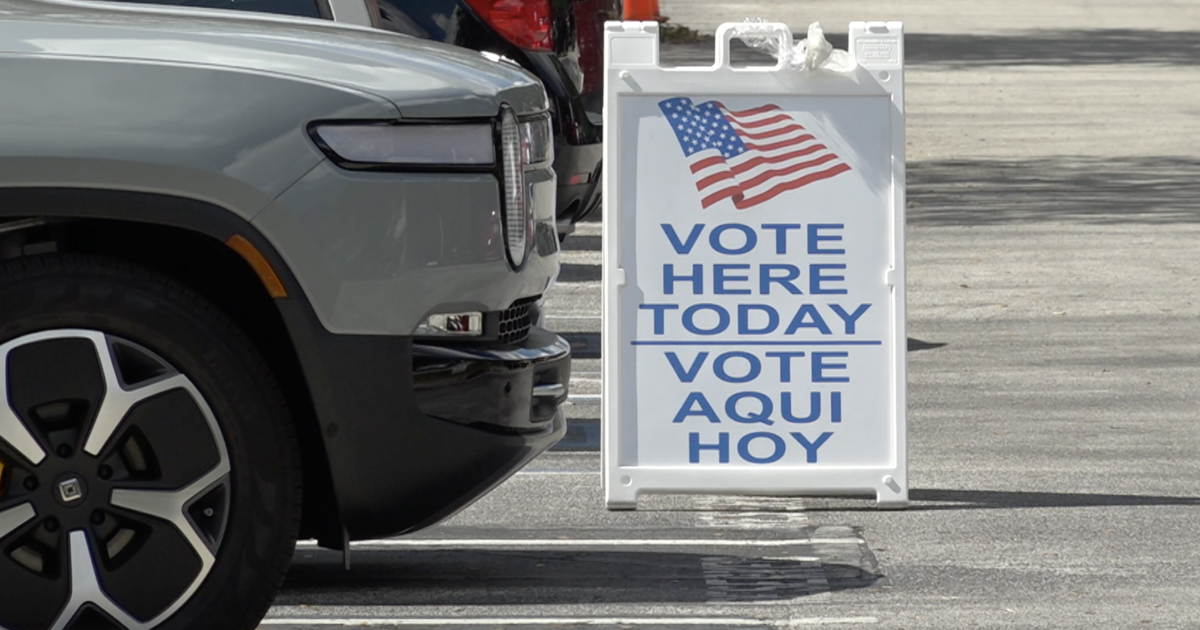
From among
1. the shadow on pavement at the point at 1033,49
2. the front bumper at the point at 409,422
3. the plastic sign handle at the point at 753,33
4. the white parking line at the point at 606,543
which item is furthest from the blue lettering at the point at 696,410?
the shadow on pavement at the point at 1033,49

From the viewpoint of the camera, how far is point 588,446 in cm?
792

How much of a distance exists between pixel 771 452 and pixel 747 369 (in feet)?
0.89

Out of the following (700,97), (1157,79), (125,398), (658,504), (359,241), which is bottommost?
(658,504)

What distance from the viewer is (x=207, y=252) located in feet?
15.7

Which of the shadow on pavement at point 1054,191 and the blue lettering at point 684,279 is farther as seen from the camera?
the shadow on pavement at point 1054,191

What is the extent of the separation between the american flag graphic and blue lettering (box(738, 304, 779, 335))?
31cm

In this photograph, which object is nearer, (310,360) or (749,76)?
(310,360)

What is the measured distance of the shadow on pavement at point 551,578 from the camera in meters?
5.72

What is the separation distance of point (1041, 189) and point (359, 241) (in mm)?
12150

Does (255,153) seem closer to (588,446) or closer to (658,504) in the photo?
(658,504)

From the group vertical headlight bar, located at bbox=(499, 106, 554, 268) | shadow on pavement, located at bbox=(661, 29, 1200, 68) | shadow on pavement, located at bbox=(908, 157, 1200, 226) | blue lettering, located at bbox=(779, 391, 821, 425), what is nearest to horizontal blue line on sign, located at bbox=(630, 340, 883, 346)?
blue lettering, located at bbox=(779, 391, 821, 425)

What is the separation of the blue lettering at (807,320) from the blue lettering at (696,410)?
1.12ft

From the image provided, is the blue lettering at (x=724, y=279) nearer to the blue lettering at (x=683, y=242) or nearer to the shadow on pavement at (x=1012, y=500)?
the blue lettering at (x=683, y=242)

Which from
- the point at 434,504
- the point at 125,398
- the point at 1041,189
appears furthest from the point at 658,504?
the point at 1041,189
